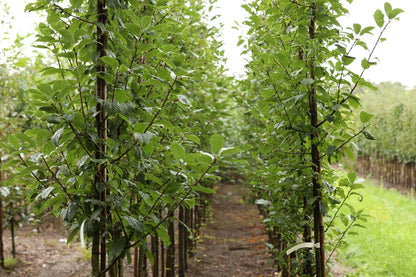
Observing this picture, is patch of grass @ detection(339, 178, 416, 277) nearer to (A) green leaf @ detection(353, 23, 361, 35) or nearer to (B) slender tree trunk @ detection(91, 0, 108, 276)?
(A) green leaf @ detection(353, 23, 361, 35)

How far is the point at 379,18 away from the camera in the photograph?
5.24ft

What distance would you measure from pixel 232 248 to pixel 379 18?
251 inches

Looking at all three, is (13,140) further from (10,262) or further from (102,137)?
(10,262)

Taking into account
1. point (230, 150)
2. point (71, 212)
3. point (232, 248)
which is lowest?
point (232, 248)

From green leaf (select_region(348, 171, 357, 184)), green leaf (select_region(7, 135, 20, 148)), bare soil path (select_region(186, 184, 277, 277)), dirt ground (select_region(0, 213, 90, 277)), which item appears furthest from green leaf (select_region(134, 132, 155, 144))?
dirt ground (select_region(0, 213, 90, 277))

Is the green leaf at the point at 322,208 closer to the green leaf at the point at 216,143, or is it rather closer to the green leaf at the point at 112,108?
the green leaf at the point at 216,143

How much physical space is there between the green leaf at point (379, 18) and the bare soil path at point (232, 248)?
10.1ft

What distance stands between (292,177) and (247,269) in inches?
169

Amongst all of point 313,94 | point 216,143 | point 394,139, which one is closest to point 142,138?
point 216,143

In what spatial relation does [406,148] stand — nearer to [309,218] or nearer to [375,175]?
→ [375,175]

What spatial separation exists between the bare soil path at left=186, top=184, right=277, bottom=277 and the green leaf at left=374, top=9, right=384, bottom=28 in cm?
308

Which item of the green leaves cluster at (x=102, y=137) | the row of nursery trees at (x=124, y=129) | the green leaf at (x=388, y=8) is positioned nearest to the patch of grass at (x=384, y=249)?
the row of nursery trees at (x=124, y=129)

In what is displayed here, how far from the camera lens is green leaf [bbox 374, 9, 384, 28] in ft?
5.24

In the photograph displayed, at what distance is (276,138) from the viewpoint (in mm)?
2684
